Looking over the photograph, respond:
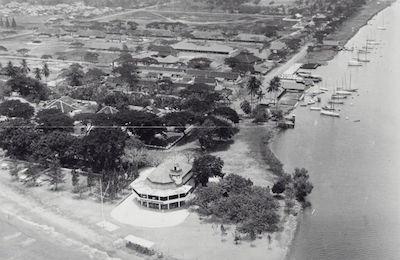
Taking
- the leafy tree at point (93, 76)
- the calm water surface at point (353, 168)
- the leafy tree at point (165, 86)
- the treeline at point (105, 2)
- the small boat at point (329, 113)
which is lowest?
the calm water surface at point (353, 168)

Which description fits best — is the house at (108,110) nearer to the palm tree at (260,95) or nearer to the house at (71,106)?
the house at (71,106)

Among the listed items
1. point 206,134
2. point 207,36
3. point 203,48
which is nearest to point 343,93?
point 206,134

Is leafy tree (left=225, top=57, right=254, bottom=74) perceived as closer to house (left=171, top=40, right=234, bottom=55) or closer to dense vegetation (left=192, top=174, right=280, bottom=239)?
house (left=171, top=40, right=234, bottom=55)

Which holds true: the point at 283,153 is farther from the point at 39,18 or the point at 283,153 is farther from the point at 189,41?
the point at 39,18

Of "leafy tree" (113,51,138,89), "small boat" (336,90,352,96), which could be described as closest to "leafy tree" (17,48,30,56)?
"leafy tree" (113,51,138,89)

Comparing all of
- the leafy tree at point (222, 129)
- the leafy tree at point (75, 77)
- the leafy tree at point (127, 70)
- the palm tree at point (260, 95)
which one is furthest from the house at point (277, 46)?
the leafy tree at point (222, 129)

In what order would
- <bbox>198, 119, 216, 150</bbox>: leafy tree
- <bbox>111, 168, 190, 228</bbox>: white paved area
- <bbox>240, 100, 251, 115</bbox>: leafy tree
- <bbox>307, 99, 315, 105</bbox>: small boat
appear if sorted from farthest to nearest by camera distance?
<bbox>307, 99, 315, 105</bbox>: small boat
<bbox>240, 100, 251, 115</bbox>: leafy tree
<bbox>198, 119, 216, 150</bbox>: leafy tree
<bbox>111, 168, 190, 228</bbox>: white paved area

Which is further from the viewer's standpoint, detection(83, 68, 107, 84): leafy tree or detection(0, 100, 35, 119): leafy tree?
detection(83, 68, 107, 84): leafy tree

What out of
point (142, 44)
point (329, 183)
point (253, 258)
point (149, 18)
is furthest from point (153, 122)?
point (149, 18)
